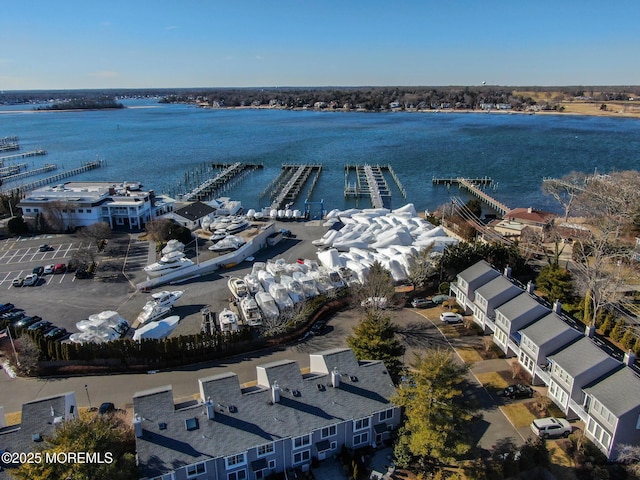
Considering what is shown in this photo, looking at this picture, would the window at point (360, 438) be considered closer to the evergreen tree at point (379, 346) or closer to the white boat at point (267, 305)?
the evergreen tree at point (379, 346)

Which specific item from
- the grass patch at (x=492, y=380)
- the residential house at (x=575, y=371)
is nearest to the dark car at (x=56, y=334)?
the grass patch at (x=492, y=380)

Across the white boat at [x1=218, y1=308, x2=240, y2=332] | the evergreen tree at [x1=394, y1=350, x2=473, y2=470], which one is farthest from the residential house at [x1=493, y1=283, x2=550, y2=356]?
the white boat at [x1=218, y1=308, x2=240, y2=332]

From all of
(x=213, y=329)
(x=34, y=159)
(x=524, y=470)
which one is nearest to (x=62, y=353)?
(x=213, y=329)

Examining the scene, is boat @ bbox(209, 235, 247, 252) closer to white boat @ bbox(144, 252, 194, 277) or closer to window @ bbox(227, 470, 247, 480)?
white boat @ bbox(144, 252, 194, 277)

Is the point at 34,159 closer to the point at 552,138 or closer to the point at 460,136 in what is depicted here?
the point at 460,136

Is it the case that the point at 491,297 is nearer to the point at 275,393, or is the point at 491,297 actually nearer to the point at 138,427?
the point at 275,393

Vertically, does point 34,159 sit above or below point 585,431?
above

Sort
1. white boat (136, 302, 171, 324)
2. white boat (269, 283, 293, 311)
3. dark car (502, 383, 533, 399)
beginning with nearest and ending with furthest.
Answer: dark car (502, 383, 533, 399)
white boat (136, 302, 171, 324)
white boat (269, 283, 293, 311)
